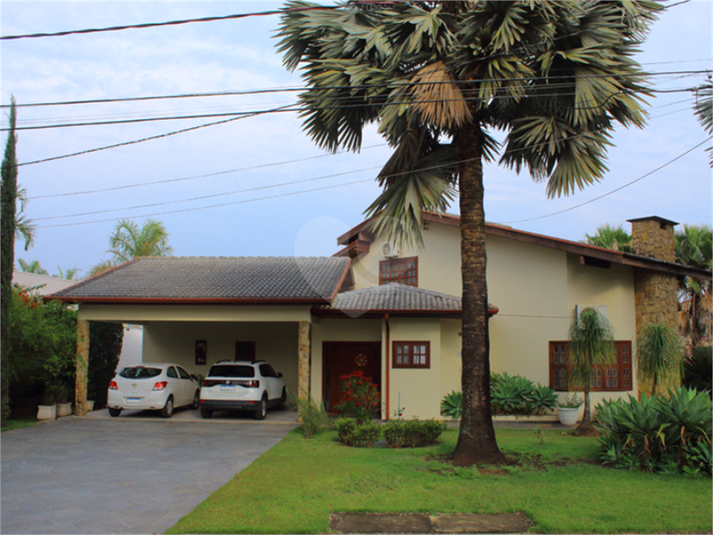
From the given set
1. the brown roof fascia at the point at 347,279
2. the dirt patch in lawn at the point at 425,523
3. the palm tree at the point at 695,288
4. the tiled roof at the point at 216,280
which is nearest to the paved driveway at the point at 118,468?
the dirt patch in lawn at the point at 425,523

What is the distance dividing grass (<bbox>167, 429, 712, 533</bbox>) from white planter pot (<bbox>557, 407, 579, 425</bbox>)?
565 cm

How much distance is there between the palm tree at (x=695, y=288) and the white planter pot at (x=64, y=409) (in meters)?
21.2

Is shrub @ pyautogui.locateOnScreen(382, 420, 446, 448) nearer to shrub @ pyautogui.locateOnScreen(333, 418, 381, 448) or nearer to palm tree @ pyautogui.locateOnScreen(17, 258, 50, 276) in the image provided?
shrub @ pyautogui.locateOnScreen(333, 418, 381, 448)

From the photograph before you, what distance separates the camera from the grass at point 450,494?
6.60 metres

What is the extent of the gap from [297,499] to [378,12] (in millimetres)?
8699

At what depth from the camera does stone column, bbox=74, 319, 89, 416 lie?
53.9ft

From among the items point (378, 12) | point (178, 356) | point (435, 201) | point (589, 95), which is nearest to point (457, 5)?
point (378, 12)

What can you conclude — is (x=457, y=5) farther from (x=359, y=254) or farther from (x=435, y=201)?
(x=359, y=254)

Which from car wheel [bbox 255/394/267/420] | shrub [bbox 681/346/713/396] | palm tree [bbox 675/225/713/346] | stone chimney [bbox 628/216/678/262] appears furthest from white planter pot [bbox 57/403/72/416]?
palm tree [bbox 675/225/713/346]

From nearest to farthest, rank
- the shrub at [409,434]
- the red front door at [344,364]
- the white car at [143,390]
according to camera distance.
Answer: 1. the shrub at [409,434]
2. the white car at [143,390]
3. the red front door at [344,364]

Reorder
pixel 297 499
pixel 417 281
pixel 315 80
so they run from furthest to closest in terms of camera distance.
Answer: pixel 417 281 < pixel 315 80 < pixel 297 499

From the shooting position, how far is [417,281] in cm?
2003

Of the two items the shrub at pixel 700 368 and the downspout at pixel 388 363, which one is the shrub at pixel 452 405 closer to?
the downspout at pixel 388 363

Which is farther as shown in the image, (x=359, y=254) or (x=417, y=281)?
(x=359, y=254)
